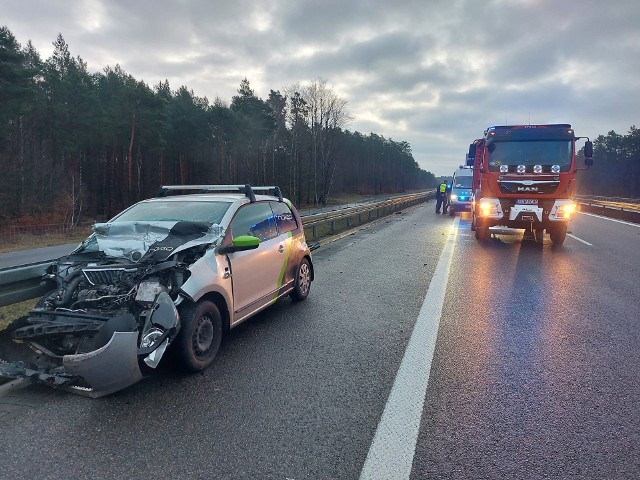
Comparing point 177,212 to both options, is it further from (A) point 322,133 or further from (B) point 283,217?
(A) point 322,133

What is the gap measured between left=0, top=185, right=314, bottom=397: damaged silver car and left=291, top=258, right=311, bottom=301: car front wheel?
3.09 ft

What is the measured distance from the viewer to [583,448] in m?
2.89

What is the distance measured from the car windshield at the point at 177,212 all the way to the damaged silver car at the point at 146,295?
0.5 inches

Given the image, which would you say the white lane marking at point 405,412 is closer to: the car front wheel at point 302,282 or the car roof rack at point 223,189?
the car front wheel at point 302,282

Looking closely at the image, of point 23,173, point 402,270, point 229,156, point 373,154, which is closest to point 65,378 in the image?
point 402,270

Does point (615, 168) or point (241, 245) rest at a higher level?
point (615, 168)

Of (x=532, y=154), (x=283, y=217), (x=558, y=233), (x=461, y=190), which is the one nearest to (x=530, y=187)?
(x=532, y=154)

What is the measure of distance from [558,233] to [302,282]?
10.0 m

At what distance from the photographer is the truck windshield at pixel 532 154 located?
1230cm

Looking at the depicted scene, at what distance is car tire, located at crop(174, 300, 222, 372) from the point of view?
389cm

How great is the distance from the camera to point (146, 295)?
3.75 metres

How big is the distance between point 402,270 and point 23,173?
118ft

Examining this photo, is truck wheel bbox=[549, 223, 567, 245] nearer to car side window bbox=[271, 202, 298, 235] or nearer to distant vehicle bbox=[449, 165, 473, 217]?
car side window bbox=[271, 202, 298, 235]

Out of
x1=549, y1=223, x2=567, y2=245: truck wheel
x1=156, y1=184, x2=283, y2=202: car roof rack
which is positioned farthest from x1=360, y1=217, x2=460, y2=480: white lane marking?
x1=549, y1=223, x2=567, y2=245: truck wheel
